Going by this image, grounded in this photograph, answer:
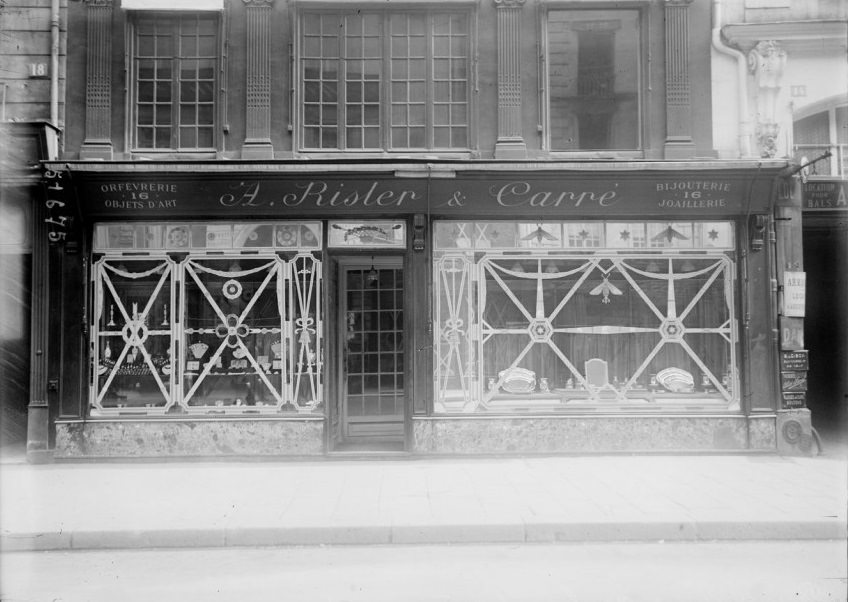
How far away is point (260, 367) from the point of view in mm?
9750

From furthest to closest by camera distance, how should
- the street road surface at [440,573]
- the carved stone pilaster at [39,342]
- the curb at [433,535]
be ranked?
the carved stone pilaster at [39,342]
the curb at [433,535]
the street road surface at [440,573]

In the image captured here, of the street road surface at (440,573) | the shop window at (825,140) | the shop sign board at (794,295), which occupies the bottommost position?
the street road surface at (440,573)

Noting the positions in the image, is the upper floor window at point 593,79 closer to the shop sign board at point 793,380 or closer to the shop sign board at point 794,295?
the shop sign board at point 794,295

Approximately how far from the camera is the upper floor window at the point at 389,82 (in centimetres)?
1003

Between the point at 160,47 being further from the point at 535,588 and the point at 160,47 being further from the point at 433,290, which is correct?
the point at 535,588

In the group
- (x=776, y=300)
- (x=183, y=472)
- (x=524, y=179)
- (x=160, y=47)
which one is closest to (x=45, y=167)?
(x=160, y=47)

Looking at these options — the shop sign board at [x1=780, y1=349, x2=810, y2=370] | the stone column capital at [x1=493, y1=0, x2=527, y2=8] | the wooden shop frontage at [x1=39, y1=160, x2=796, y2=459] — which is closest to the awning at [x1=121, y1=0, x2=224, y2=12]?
the wooden shop frontage at [x1=39, y1=160, x2=796, y2=459]

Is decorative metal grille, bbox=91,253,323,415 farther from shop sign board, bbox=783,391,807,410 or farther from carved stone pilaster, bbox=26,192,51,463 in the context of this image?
shop sign board, bbox=783,391,807,410

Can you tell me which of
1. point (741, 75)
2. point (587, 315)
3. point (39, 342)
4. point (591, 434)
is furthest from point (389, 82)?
point (39, 342)

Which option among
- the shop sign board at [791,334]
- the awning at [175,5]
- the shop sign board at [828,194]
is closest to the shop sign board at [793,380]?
the shop sign board at [791,334]

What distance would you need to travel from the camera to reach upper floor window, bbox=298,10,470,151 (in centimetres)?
1003

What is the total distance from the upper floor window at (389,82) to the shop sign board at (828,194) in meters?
5.50

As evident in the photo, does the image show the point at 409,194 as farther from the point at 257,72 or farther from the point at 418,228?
the point at 257,72

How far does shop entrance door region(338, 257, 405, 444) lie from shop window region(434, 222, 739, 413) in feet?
5.45
